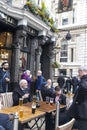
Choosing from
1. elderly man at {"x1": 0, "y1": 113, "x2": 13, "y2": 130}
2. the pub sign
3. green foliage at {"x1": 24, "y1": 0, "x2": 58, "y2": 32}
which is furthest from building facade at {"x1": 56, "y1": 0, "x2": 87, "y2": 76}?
elderly man at {"x1": 0, "y1": 113, "x2": 13, "y2": 130}

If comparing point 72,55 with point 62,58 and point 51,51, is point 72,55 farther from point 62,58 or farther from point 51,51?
point 51,51

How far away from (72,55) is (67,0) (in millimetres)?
21132

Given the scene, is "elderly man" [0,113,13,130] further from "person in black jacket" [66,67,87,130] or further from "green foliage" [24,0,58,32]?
"green foliage" [24,0,58,32]

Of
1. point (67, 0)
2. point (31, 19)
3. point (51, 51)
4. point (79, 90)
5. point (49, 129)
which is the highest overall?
point (67, 0)

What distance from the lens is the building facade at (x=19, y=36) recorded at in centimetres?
1166

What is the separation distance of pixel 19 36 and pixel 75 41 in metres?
26.2

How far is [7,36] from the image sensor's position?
12.7m

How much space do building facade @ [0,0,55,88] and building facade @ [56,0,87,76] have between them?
22559 mm

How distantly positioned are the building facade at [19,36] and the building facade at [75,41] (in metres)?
22.6

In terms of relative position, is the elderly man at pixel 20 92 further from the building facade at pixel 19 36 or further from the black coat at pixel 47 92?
the building facade at pixel 19 36

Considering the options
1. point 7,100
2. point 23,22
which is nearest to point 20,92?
point 7,100

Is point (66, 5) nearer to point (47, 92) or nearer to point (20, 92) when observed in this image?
point (47, 92)

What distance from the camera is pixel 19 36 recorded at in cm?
1237

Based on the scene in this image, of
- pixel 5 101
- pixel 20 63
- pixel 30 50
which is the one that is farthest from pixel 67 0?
pixel 5 101
